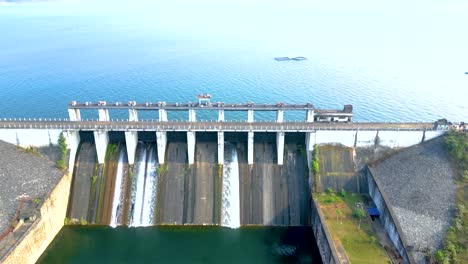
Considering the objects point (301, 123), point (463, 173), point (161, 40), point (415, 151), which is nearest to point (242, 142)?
point (301, 123)

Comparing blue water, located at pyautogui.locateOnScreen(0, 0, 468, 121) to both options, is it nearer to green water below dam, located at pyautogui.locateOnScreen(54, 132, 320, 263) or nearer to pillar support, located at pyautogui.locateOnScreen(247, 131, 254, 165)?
pillar support, located at pyautogui.locateOnScreen(247, 131, 254, 165)

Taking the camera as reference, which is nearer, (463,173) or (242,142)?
(463,173)

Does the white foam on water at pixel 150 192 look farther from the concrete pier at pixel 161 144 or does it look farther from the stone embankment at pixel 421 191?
the stone embankment at pixel 421 191

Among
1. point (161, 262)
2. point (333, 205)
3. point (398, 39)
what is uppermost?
point (398, 39)

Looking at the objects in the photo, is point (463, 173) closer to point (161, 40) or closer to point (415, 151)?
point (415, 151)

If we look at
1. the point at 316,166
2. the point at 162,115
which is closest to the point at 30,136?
the point at 162,115

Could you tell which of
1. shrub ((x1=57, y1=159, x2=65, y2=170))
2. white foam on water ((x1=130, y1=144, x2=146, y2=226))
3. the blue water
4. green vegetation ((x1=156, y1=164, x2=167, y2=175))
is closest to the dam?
green vegetation ((x1=156, y1=164, x2=167, y2=175))

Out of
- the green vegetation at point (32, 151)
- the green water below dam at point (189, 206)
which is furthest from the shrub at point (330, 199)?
the green vegetation at point (32, 151)
